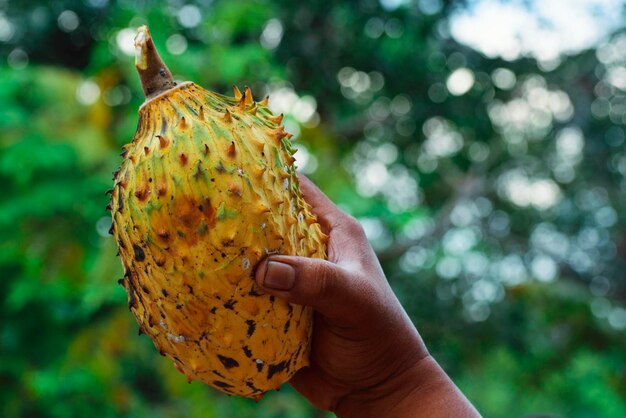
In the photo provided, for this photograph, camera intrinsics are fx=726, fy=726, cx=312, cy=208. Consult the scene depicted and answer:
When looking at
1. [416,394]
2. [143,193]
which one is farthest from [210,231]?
[416,394]

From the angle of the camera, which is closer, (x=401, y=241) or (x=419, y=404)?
(x=419, y=404)

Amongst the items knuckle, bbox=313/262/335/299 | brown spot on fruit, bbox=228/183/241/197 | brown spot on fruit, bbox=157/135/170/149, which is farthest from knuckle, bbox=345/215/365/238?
brown spot on fruit, bbox=157/135/170/149

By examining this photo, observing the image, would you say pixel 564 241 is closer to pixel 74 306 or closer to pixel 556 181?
pixel 556 181

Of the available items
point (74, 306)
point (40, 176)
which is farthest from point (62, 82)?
point (74, 306)

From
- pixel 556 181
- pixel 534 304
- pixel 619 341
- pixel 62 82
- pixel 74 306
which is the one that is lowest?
pixel 619 341

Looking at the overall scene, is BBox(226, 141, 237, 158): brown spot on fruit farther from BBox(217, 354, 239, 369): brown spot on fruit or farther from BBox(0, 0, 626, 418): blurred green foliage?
BBox(0, 0, 626, 418): blurred green foliage

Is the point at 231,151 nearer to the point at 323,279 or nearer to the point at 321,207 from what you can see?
the point at 323,279
